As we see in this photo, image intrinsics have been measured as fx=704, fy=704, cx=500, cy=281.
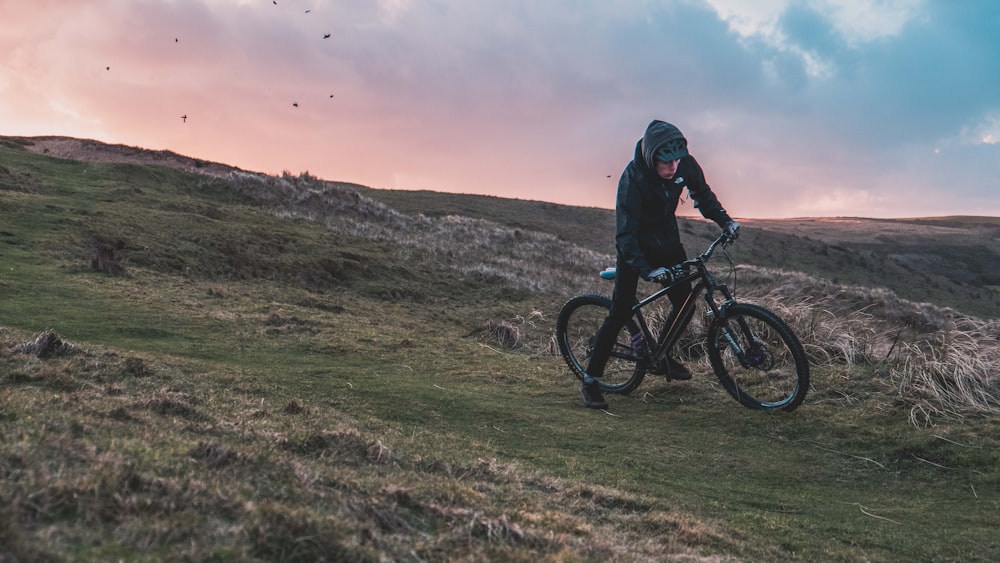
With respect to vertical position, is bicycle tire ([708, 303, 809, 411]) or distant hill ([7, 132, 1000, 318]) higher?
distant hill ([7, 132, 1000, 318])

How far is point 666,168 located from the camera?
639 cm

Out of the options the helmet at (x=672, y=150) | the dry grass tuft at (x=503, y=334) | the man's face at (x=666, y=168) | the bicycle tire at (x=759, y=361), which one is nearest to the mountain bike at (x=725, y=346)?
the bicycle tire at (x=759, y=361)

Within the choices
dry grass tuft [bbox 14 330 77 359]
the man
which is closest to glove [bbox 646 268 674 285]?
the man

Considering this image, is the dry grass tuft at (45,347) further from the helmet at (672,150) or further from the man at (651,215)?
the helmet at (672,150)

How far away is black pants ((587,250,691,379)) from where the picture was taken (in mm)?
6902

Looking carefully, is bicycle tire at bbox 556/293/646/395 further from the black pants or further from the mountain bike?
the black pants

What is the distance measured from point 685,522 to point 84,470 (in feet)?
9.44

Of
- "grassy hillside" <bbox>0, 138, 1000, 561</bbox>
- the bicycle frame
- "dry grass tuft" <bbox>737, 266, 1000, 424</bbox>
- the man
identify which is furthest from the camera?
the bicycle frame

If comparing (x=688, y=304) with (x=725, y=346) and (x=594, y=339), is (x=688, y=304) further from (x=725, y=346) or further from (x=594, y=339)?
(x=594, y=339)

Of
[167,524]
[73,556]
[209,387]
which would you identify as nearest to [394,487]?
[167,524]

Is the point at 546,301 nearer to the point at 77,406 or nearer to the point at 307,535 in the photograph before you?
the point at 77,406

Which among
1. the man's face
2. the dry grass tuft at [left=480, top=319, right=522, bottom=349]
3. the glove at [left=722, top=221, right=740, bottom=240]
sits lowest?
the dry grass tuft at [left=480, top=319, right=522, bottom=349]

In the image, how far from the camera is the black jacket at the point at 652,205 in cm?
649

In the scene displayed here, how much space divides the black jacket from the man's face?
52mm
